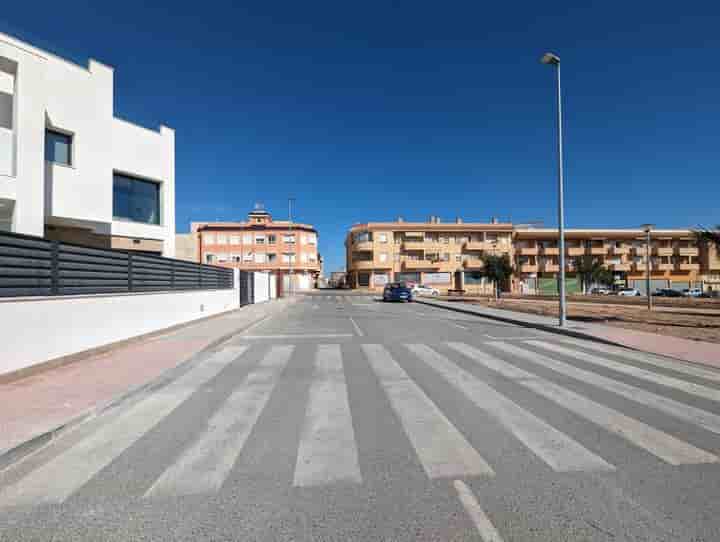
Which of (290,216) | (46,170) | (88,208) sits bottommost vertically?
(88,208)

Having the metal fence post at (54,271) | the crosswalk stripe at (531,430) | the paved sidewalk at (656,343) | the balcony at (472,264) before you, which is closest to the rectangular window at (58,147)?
the metal fence post at (54,271)

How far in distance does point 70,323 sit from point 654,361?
455 inches

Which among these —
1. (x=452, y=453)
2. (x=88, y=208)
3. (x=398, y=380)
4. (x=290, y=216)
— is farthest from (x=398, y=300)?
(x=452, y=453)

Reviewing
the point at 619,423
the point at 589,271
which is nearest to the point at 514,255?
the point at 589,271

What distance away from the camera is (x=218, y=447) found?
3496 millimetres

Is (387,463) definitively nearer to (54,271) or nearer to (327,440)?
(327,440)

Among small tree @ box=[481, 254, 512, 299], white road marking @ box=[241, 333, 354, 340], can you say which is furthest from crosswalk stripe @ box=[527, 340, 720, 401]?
small tree @ box=[481, 254, 512, 299]

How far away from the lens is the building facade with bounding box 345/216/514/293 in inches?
2232

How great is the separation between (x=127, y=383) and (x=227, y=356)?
2.62 m

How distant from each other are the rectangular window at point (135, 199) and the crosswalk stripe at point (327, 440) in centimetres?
1423

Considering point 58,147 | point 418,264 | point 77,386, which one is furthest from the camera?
point 418,264

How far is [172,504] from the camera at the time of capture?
2602 mm

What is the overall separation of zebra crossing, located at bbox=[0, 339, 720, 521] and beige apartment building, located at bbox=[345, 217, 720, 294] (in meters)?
49.7

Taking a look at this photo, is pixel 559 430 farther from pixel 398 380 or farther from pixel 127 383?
pixel 127 383
